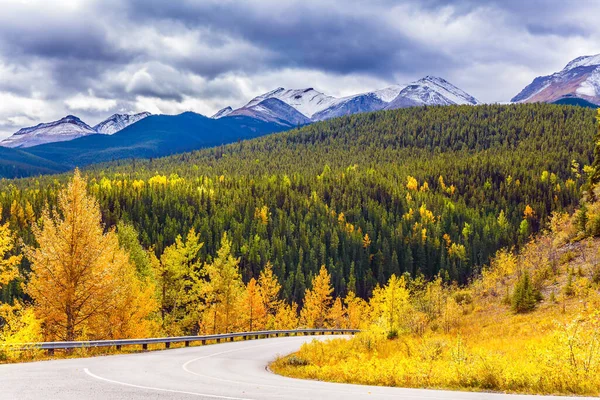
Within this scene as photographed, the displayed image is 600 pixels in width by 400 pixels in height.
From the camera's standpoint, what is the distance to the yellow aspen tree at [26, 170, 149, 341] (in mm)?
24344

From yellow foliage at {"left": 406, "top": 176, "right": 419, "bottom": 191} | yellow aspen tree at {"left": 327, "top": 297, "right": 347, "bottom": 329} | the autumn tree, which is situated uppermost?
yellow foliage at {"left": 406, "top": 176, "right": 419, "bottom": 191}

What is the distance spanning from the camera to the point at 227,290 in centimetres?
4622

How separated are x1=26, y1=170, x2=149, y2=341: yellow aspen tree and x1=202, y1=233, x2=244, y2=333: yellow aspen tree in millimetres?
18807

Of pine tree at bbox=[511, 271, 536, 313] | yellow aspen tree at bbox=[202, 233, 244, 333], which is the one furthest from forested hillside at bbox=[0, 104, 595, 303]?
pine tree at bbox=[511, 271, 536, 313]

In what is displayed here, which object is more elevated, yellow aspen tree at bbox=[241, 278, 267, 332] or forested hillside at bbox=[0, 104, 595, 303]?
forested hillside at bbox=[0, 104, 595, 303]

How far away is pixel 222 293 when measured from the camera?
151ft

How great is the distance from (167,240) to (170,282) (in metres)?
100

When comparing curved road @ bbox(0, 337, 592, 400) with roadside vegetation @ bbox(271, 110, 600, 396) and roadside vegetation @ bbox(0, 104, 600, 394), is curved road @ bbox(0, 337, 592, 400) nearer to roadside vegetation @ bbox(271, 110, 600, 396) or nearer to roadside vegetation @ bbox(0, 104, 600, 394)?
roadside vegetation @ bbox(271, 110, 600, 396)

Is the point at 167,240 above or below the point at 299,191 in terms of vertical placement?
below

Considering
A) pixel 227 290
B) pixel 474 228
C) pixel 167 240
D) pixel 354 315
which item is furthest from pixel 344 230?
pixel 227 290

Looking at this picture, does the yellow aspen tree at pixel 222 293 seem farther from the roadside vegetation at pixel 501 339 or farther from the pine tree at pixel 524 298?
the pine tree at pixel 524 298

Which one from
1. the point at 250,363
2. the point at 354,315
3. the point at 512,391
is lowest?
the point at 354,315

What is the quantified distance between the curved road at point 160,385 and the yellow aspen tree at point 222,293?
27.1m

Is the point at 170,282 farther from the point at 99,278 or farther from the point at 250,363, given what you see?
the point at 250,363
